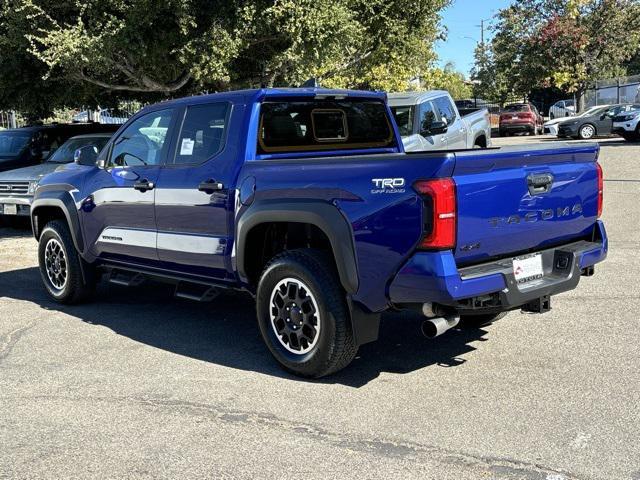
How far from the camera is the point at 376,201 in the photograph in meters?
4.22

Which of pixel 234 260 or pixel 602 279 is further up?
pixel 234 260

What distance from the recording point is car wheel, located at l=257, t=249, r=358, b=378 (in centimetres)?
458

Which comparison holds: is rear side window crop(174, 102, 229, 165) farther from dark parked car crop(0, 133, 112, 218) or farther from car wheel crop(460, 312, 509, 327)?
dark parked car crop(0, 133, 112, 218)

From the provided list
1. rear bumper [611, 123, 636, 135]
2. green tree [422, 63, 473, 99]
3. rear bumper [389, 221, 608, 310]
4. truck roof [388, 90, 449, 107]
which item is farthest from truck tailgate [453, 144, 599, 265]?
green tree [422, 63, 473, 99]

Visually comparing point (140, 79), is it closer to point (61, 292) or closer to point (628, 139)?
point (61, 292)

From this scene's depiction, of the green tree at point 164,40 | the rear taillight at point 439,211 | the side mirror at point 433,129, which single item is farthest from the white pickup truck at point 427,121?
the rear taillight at point 439,211

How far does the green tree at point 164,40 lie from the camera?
12242 mm

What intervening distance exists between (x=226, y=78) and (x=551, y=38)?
1180 inches

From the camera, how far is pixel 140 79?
14438 mm

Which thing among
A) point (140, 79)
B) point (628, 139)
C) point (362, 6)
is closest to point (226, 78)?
point (140, 79)

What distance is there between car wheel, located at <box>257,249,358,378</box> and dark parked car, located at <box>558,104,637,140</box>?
85.3 ft

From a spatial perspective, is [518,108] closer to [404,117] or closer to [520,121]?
[520,121]

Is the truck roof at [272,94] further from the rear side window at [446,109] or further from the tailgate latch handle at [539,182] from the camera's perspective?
the rear side window at [446,109]

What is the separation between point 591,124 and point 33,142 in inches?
865
